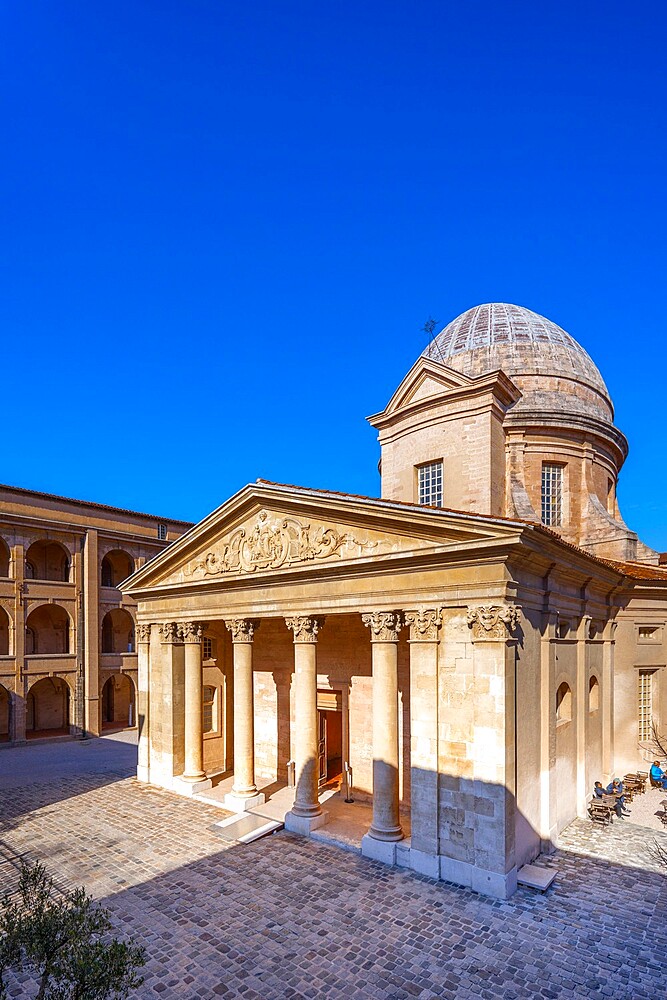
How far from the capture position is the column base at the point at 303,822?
618 inches

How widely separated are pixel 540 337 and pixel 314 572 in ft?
54.4

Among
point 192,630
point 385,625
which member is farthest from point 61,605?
point 385,625

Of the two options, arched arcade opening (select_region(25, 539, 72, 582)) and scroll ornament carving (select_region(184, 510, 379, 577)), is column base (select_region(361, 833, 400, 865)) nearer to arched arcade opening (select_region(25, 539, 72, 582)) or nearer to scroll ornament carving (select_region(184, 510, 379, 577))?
scroll ornament carving (select_region(184, 510, 379, 577))

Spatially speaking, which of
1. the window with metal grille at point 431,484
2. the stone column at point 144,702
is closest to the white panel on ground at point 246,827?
the stone column at point 144,702

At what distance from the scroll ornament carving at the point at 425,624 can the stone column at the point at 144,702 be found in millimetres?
11798

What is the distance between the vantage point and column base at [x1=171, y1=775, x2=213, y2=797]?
19473 millimetres

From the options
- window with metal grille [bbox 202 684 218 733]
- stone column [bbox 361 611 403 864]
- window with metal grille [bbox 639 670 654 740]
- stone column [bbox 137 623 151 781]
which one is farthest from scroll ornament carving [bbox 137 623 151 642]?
window with metal grille [bbox 639 670 654 740]

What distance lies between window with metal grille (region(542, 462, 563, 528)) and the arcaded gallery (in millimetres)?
63

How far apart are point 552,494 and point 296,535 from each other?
40.7 feet

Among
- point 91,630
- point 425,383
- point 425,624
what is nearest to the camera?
point 425,624

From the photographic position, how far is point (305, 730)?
53.2 feet

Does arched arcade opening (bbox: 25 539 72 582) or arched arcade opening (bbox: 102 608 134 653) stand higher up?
arched arcade opening (bbox: 25 539 72 582)

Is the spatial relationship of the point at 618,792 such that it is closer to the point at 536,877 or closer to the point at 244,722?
the point at 536,877

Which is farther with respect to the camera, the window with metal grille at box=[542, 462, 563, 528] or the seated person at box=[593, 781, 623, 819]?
the window with metal grille at box=[542, 462, 563, 528]
